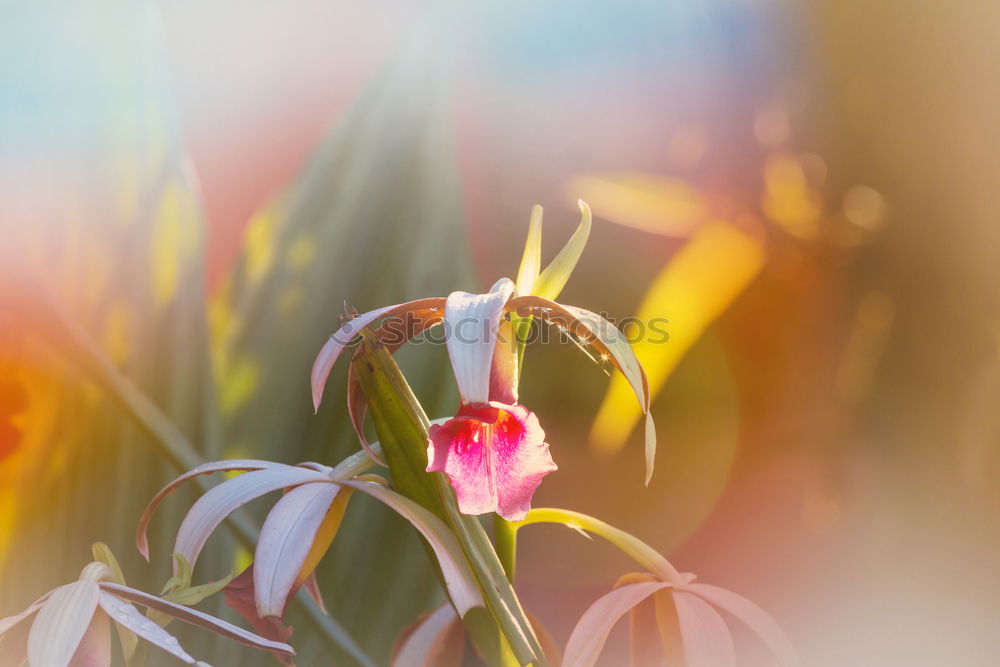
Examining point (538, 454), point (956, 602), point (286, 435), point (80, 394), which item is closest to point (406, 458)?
point (538, 454)

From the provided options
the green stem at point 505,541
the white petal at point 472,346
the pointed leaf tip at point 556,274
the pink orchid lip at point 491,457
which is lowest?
the green stem at point 505,541

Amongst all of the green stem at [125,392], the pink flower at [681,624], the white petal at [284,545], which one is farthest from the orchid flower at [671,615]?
the green stem at [125,392]

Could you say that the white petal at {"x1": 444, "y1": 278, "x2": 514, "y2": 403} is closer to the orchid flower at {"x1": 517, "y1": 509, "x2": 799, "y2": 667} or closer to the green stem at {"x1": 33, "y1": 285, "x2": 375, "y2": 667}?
the orchid flower at {"x1": 517, "y1": 509, "x2": 799, "y2": 667}

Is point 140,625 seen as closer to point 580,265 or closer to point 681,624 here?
point 681,624

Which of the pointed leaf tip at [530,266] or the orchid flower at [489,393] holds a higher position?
the pointed leaf tip at [530,266]

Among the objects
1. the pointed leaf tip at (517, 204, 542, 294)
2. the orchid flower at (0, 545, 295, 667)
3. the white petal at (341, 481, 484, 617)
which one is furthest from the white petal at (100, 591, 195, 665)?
the pointed leaf tip at (517, 204, 542, 294)

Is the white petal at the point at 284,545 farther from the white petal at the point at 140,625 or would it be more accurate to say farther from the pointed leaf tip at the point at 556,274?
the pointed leaf tip at the point at 556,274

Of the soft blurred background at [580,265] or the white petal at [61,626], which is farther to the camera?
the soft blurred background at [580,265]
